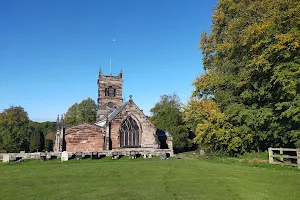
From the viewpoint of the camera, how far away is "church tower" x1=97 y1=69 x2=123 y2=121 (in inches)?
1992

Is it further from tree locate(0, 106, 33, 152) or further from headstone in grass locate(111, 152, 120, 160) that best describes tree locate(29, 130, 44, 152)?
headstone in grass locate(111, 152, 120, 160)

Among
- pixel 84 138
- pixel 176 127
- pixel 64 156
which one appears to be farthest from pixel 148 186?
pixel 176 127

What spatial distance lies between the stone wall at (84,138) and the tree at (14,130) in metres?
16.9

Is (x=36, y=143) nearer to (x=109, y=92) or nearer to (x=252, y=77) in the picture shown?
(x=109, y=92)

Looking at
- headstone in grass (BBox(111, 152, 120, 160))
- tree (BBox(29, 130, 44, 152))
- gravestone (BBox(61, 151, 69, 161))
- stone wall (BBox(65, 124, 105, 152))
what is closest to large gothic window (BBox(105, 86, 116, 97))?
tree (BBox(29, 130, 44, 152))

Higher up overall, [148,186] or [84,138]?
[84,138]

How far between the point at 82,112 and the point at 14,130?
26.6 m

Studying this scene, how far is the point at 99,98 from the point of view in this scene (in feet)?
165

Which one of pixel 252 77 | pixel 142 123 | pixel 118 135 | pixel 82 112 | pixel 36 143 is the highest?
pixel 82 112

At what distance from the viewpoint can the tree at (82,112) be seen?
66.6 meters

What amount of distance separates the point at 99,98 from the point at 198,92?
3217 cm

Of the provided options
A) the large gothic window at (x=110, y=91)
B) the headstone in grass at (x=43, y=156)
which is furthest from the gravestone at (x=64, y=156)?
the large gothic window at (x=110, y=91)

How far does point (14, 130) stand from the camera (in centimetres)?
4188

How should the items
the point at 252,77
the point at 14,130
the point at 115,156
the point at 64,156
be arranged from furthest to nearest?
the point at 14,130
the point at 115,156
the point at 64,156
the point at 252,77
